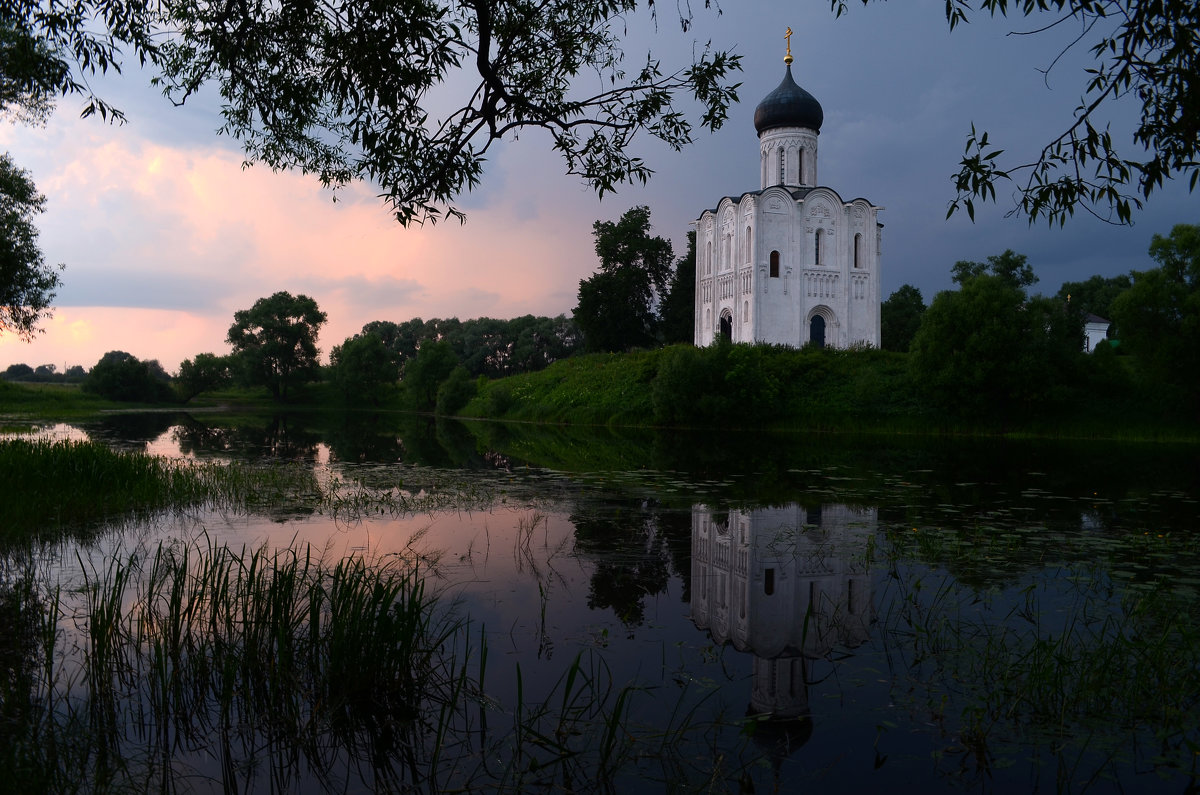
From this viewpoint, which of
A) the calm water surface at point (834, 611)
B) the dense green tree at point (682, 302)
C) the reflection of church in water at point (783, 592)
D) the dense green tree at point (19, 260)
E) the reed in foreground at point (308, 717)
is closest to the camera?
the reed in foreground at point (308, 717)

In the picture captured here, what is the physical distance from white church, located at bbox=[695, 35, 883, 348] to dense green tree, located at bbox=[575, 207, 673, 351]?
30.5 feet

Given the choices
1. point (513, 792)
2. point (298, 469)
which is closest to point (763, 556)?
point (513, 792)

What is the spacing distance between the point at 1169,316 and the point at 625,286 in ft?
105

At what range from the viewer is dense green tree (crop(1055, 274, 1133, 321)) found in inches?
2749

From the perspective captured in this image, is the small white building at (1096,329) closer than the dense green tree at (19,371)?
Yes

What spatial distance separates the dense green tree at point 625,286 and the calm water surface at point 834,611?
39440mm

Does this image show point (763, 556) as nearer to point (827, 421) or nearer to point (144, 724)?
point (144, 724)

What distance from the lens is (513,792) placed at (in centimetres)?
348

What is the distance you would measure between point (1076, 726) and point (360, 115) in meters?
6.74

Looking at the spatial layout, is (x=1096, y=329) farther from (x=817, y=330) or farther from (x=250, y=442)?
(x=250, y=442)

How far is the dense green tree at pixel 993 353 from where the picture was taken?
99.3 feet

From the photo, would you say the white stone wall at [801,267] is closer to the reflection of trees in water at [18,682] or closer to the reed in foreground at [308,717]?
the reflection of trees in water at [18,682]

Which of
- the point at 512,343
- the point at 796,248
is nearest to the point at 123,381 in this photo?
the point at 512,343

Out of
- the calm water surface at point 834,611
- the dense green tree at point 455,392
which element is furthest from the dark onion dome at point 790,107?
the calm water surface at point 834,611
